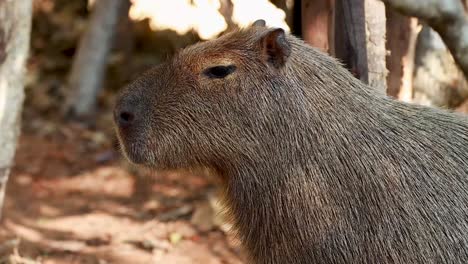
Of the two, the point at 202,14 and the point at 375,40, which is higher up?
the point at 202,14

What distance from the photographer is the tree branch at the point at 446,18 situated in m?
3.41

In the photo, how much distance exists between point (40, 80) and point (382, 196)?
550cm

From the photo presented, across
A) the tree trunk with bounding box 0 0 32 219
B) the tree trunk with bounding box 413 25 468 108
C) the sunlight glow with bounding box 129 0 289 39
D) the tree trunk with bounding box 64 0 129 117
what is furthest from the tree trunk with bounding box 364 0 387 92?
the tree trunk with bounding box 64 0 129 117

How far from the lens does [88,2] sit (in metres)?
8.15

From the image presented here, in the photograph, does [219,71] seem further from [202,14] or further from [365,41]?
[365,41]

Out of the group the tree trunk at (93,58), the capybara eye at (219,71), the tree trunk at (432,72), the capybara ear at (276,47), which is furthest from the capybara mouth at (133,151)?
the tree trunk at (93,58)

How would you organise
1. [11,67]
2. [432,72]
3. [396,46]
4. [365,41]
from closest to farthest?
1. [365,41]
2. [11,67]
3. [396,46]
4. [432,72]

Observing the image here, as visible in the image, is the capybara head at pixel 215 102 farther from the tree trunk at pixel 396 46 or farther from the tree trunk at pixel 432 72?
the tree trunk at pixel 432 72

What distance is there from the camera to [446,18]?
3.49 metres

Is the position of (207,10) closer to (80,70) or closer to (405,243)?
(405,243)

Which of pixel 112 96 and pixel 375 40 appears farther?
pixel 112 96

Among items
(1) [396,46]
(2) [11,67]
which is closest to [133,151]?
(2) [11,67]

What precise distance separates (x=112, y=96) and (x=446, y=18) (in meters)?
4.49

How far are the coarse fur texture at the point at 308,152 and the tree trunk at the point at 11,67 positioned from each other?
3.37ft
